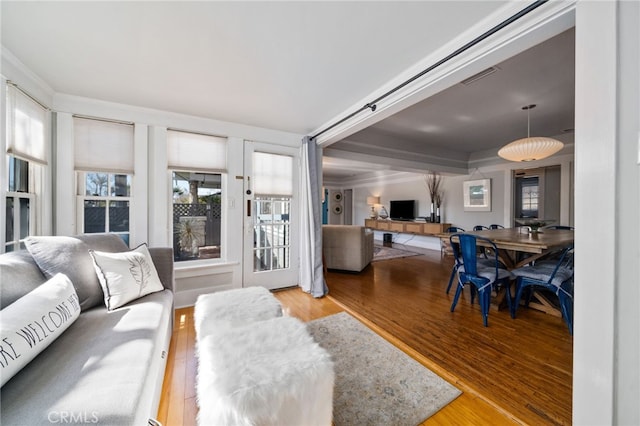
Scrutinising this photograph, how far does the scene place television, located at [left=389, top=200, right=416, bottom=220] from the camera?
23.2 feet

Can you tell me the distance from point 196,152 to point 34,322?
7.24ft

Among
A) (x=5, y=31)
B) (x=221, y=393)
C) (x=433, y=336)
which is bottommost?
(x=433, y=336)

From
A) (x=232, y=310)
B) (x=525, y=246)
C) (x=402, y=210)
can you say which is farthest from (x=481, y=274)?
(x=402, y=210)

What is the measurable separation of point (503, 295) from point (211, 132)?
4086 mm

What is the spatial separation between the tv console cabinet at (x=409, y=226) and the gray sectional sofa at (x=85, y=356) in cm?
590

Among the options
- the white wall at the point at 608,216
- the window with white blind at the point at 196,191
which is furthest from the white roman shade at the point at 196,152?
the white wall at the point at 608,216

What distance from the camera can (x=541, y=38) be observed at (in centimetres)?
128

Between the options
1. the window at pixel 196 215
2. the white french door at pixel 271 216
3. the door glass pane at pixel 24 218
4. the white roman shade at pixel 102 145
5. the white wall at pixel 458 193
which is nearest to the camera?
the door glass pane at pixel 24 218

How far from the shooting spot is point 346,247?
4.34 metres

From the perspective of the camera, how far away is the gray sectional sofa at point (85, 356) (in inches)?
32.0

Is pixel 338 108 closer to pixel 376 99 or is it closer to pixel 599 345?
pixel 376 99

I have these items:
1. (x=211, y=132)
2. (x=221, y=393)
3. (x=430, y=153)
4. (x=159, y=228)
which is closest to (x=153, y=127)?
(x=211, y=132)

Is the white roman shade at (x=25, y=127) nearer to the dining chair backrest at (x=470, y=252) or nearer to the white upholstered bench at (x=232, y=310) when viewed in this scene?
the white upholstered bench at (x=232, y=310)

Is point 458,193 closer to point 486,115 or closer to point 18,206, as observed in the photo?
point 486,115
